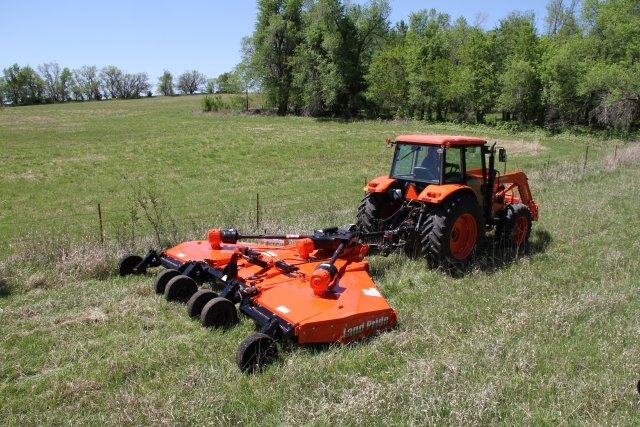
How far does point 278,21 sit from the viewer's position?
49.8m

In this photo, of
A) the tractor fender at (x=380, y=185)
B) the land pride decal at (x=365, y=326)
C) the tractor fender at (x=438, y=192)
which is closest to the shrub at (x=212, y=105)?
the tractor fender at (x=380, y=185)

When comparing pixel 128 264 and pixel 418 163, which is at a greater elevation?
pixel 418 163

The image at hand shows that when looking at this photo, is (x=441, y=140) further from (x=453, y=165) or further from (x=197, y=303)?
(x=197, y=303)

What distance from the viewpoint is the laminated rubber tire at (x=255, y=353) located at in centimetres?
455

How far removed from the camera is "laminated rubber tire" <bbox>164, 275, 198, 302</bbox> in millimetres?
6121

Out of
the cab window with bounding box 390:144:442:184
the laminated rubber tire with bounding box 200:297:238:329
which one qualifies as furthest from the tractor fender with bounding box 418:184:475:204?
the laminated rubber tire with bounding box 200:297:238:329

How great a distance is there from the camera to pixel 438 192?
699cm

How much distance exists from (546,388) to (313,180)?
50.2 feet

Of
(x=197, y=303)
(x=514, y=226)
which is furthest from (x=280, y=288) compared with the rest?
(x=514, y=226)

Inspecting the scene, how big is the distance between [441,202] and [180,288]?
12.3 ft

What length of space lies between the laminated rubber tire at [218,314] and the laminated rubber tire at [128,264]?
2.28m

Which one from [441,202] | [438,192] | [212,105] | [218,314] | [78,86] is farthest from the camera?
[78,86]

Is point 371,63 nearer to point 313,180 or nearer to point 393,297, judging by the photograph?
point 313,180

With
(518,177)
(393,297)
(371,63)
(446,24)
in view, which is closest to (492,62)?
(371,63)
